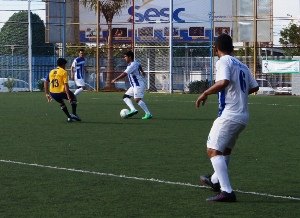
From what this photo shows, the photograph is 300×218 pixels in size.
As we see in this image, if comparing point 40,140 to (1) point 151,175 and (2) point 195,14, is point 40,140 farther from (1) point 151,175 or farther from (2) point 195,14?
(2) point 195,14

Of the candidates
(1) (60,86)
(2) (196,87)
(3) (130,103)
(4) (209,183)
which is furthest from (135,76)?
(2) (196,87)

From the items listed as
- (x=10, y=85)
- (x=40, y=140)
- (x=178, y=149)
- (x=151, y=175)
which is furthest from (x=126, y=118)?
(x=10, y=85)

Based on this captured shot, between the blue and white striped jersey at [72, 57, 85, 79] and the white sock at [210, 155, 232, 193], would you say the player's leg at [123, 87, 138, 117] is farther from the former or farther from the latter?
the white sock at [210, 155, 232, 193]

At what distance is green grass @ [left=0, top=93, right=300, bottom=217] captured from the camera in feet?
31.3

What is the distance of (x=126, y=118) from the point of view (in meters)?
24.8

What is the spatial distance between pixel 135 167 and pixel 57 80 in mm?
10653

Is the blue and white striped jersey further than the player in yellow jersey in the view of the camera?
Yes

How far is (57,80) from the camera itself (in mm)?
23344

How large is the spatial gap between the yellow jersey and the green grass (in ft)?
2.71

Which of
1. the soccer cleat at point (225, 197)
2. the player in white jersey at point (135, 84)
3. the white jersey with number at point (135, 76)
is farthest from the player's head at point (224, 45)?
the white jersey with number at point (135, 76)

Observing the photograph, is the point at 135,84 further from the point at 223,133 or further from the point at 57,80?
the point at 223,133

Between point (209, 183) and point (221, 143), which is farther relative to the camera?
point (209, 183)

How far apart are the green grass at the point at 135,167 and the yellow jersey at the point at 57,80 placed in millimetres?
827

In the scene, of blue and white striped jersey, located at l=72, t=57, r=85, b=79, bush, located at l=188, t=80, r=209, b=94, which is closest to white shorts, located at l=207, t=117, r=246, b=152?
blue and white striped jersey, located at l=72, t=57, r=85, b=79
